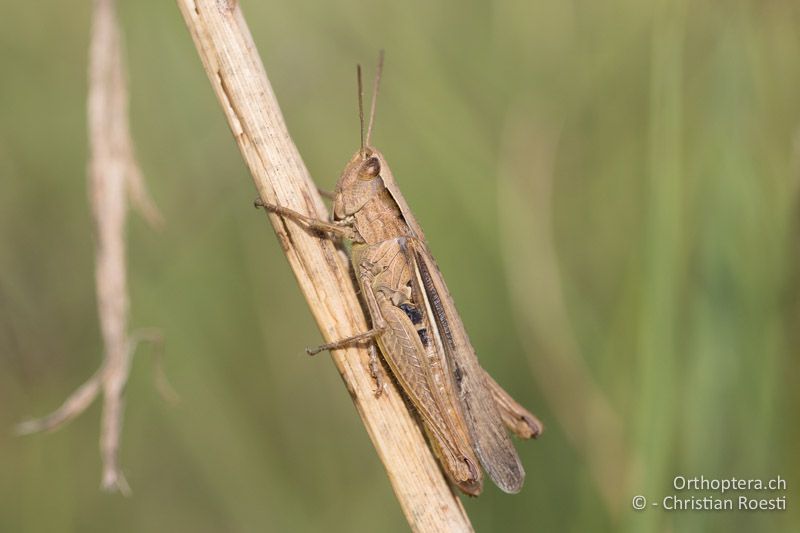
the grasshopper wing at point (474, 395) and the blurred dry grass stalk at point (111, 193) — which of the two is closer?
the blurred dry grass stalk at point (111, 193)

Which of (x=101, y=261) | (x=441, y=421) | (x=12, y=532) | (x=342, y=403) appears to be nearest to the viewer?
(x=101, y=261)

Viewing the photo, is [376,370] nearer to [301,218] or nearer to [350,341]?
[350,341]

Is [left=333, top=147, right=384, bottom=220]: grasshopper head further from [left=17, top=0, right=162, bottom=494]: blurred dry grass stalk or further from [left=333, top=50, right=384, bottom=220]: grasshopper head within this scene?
[left=17, top=0, right=162, bottom=494]: blurred dry grass stalk

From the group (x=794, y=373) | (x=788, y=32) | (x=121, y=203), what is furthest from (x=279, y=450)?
(x=788, y=32)

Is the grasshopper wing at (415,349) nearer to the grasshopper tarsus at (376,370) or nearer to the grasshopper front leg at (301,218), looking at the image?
the grasshopper tarsus at (376,370)

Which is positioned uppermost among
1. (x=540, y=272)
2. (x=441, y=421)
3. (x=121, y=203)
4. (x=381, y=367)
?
(x=540, y=272)

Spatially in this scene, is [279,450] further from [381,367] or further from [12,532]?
[381,367]
